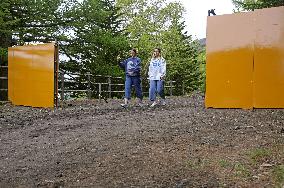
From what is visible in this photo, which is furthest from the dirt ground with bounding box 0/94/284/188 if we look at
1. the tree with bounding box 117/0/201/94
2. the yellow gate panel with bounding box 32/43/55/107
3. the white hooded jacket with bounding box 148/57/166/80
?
the tree with bounding box 117/0/201/94

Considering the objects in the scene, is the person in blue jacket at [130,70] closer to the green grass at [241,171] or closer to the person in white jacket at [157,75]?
the person in white jacket at [157,75]

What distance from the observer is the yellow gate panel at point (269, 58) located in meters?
9.91

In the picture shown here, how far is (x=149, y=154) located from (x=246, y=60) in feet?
18.3

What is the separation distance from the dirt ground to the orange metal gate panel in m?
5.14

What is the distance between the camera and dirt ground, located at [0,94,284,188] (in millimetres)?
4691

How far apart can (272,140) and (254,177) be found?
5.27ft

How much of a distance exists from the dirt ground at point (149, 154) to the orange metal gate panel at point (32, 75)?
5.14 m

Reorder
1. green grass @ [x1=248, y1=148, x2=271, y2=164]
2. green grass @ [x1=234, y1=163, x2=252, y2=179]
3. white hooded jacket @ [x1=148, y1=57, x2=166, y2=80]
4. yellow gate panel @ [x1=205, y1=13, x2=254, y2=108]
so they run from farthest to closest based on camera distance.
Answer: white hooded jacket @ [x1=148, y1=57, x2=166, y2=80], yellow gate panel @ [x1=205, y1=13, x2=254, y2=108], green grass @ [x1=248, y1=148, x2=271, y2=164], green grass @ [x1=234, y1=163, x2=252, y2=179]

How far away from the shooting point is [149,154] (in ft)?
18.3

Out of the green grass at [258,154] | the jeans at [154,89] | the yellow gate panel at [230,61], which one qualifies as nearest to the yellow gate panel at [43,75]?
the jeans at [154,89]

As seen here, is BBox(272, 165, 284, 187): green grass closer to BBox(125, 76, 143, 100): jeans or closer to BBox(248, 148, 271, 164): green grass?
BBox(248, 148, 271, 164): green grass

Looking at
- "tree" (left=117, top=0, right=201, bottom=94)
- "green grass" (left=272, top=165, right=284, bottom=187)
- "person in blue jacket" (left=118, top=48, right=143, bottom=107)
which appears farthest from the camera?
"tree" (left=117, top=0, right=201, bottom=94)

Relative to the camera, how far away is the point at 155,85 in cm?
1350

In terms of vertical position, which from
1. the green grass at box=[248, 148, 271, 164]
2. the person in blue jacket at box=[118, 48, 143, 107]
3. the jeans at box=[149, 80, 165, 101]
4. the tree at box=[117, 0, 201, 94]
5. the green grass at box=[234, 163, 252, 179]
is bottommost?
the green grass at box=[234, 163, 252, 179]
